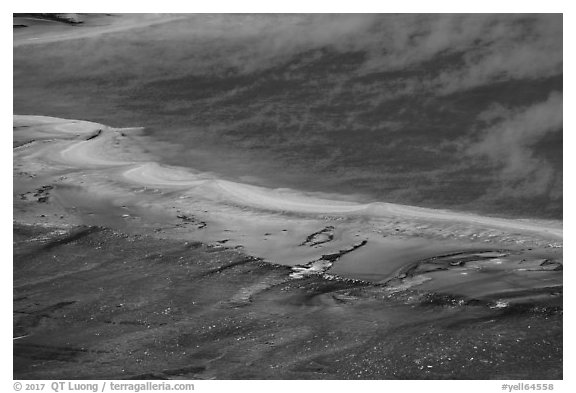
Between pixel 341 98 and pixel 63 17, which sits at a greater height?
pixel 63 17

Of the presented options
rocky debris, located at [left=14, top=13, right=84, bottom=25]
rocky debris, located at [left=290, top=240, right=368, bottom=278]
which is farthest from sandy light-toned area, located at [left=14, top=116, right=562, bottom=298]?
rocky debris, located at [left=14, top=13, right=84, bottom=25]

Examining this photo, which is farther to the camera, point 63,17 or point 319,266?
point 63,17

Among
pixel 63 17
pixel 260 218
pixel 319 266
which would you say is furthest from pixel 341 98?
pixel 63 17

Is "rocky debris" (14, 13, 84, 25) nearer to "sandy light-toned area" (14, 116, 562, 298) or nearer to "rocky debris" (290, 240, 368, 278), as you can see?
"sandy light-toned area" (14, 116, 562, 298)

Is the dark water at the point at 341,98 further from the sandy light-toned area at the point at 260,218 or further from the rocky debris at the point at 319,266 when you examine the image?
the rocky debris at the point at 319,266

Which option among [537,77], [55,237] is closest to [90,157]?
[55,237]

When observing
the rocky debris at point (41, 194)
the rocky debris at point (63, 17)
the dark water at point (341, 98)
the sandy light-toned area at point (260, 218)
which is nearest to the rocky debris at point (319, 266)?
the sandy light-toned area at point (260, 218)

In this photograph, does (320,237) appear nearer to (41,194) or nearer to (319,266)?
(319,266)
